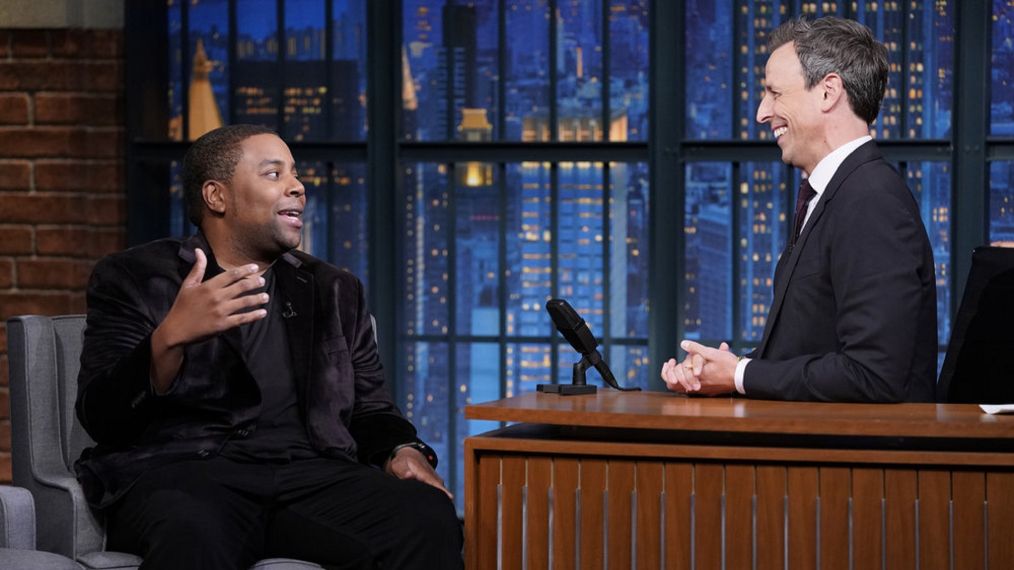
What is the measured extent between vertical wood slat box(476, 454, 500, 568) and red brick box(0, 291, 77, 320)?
8.51 ft

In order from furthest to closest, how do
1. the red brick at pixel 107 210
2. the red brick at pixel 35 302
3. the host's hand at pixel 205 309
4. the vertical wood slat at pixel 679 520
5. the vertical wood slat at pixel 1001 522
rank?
1. the red brick at pixel 107 210
2. the red brick at pixel 35 302
3. the host's hand at pixel 205 309
4. the vertical wood slat at pixel 679 520
5. the vertical wood slat at pixel 1001 522

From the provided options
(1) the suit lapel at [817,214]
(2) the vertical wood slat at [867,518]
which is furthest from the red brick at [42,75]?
(2) the vertical wood slat at [867,518]

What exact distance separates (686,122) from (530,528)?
2.53 m

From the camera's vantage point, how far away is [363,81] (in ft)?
15.8

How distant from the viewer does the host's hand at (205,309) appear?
2.42m

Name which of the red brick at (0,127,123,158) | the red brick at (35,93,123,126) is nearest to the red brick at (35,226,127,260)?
the red brick at (0,127,123,158)

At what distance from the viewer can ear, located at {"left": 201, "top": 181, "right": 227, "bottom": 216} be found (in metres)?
3.00

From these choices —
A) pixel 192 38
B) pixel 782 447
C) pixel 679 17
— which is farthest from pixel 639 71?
pixel 782 447

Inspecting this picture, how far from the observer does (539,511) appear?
238 cm

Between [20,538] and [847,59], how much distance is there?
6.56 ft

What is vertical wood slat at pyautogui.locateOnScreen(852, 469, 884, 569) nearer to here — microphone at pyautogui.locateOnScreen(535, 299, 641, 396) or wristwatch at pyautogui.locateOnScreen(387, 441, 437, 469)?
microphone at pyautogui.locateOnScreen(535, 299, 641, 396)

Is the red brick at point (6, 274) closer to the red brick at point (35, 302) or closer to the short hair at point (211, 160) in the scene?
the red brick at point (35, 302)

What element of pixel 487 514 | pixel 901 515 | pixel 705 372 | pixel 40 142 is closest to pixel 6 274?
pixel 40 142

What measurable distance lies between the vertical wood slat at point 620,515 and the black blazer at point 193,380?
2.53 feet
